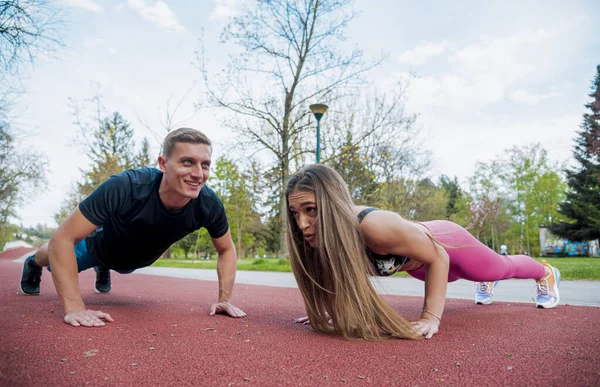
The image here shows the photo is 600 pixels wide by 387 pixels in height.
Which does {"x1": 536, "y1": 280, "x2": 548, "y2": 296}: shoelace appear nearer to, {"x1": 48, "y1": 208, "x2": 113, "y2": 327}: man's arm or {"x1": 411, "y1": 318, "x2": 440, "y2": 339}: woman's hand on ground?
{"x1": 411, "y1": 318, "x2": 440, "y2": 339}: woman's hand on ground

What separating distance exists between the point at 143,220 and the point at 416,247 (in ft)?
6.96

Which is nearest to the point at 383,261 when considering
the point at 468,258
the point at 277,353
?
the point at 468,258

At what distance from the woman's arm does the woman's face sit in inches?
12.3

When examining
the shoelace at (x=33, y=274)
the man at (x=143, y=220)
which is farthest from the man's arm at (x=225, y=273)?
the shoelace at (x=33, y=274)

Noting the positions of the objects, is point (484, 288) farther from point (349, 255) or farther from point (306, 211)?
point (306, 211)

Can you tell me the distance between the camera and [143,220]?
10.8 ft

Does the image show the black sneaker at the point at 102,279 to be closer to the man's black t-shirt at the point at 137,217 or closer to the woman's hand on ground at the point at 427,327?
the man's black t-shirt at the point at 137,217

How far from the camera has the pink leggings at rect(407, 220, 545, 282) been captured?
3.13 meters

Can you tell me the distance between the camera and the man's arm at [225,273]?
3.54m

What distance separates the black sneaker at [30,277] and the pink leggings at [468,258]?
4.03 meters

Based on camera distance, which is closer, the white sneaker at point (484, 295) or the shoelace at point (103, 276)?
the white sneaker at point (484, 295)

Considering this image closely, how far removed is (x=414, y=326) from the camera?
259 cm

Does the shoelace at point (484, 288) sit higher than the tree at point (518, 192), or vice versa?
the tree at point (518, 192)

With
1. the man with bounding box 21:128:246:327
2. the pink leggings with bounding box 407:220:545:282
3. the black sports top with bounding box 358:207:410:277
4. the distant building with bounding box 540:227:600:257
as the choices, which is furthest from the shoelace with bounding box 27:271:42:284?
the distant building with bounding box 540:227:600:257
